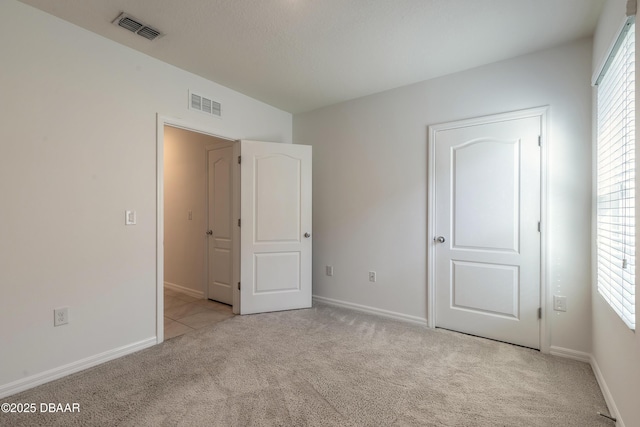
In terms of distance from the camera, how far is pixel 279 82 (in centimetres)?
320

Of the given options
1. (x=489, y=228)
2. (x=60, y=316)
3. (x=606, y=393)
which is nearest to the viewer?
(x=606, y=393)

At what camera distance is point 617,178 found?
1.73 meters

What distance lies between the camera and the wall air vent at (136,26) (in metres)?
2.13

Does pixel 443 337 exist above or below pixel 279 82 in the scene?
below

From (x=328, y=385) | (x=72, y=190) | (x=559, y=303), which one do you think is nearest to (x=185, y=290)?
(x=72, y=190)

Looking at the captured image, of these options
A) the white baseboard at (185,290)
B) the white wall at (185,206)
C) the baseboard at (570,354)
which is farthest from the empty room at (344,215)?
the white wall at (185,206)

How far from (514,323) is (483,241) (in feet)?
2.46

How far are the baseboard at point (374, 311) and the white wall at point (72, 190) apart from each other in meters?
2.00

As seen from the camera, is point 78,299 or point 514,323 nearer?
point 78,299

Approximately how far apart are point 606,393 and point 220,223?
389 cm

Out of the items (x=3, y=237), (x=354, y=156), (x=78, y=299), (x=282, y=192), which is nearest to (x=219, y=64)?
(x=282, y=192)

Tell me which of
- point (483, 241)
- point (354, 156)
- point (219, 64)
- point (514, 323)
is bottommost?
point (514, 323)

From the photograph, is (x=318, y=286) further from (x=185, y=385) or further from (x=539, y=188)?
(x=539, y=188)

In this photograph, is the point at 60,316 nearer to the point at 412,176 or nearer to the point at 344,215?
the point at 344,215
